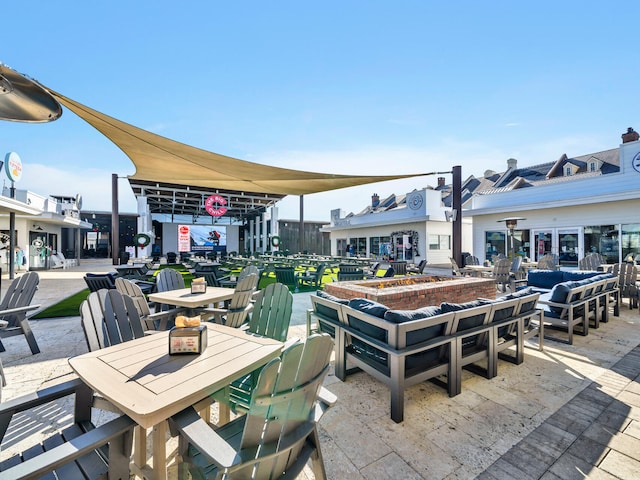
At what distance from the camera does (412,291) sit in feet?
13.0

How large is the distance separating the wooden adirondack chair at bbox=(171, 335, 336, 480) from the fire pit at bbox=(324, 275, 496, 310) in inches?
95.8

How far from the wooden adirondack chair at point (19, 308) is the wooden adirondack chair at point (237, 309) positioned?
2051 mm

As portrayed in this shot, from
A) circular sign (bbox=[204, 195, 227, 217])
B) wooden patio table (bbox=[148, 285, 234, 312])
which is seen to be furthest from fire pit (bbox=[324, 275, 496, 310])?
circular sign (bbox=[204, 195, 227, 217])

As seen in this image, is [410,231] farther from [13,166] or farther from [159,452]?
[13,166]

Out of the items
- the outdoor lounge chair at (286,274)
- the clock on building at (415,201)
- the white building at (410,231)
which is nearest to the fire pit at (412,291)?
the outdoor lounge chair at (286,274)

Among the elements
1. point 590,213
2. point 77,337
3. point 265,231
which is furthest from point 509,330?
point 265,231

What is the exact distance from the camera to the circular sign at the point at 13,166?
11130 millimetres

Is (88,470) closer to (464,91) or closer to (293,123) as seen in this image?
(293,123)

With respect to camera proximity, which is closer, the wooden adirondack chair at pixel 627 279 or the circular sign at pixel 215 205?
the wooden adirondack chair at pixel 627 279

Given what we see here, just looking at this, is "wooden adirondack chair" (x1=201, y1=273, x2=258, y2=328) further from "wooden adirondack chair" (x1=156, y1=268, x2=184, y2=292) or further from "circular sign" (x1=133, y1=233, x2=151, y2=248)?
"circular sign" (x1=133, y1=233, x2=151, y2=248)

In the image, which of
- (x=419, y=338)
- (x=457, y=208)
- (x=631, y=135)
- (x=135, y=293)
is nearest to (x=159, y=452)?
(x=419, y=338)

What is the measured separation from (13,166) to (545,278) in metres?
18.3

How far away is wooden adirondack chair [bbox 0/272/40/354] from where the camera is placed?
3.37 meters

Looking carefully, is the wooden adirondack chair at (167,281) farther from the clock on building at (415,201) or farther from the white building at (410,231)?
the clock on building at (415,201)
